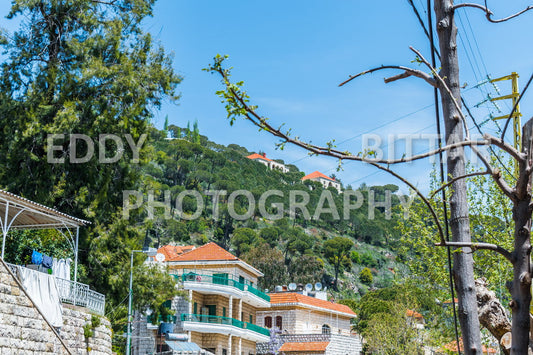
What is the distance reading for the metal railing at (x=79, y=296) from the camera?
58.4 feet

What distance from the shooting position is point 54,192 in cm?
2375

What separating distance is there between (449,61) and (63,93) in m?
22.8

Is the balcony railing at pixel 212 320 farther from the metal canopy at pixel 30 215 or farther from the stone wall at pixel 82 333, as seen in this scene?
the metal canopy at pixel 30 215

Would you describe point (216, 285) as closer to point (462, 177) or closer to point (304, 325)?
point (304, 325)

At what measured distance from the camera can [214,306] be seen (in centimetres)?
4106

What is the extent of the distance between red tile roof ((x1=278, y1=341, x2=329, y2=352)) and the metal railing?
27.1 meters

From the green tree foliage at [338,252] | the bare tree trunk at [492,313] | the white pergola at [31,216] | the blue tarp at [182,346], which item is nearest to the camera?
the bare tree trunk at [492,313]

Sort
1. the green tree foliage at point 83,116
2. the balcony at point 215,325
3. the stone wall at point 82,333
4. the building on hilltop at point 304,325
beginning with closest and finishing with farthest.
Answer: the stone wall at point 82,333
the green tree foliage at point 83,116
the balcony at point 215,325
the building on hilltop at point 304,325

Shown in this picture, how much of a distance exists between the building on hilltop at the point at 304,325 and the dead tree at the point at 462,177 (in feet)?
136

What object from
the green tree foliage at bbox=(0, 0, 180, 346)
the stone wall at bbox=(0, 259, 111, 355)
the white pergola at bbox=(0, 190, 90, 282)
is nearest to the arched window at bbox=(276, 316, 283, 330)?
the green tree foliage at bbox=(0, 0, 180, 346)

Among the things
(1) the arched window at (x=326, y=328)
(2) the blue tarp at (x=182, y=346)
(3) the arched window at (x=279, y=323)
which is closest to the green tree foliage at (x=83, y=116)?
(2) the blue tarp at (x=182, y=346)

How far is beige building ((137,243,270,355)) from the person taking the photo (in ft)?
123

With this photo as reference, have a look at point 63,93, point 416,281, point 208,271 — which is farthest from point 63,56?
point 208,271

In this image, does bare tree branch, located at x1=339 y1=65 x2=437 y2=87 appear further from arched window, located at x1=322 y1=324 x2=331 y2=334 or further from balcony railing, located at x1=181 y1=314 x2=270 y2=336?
arched window, located at x1=322 y1=324 x2=331 y2=334
